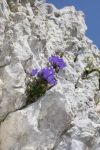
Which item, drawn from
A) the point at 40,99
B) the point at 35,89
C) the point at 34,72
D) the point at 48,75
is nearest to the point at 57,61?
the point at 48,75

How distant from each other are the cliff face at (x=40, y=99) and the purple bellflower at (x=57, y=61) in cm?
23

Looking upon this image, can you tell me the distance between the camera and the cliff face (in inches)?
421

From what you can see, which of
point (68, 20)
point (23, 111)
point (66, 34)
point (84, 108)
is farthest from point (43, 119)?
point (68, 20)

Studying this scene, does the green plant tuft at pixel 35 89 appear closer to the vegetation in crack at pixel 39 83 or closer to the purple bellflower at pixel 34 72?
the vegetation in crack at pixel 39 83

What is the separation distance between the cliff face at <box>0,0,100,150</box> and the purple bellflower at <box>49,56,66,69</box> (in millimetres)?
233

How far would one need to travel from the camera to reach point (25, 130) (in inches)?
420

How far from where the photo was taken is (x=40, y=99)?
1136cm

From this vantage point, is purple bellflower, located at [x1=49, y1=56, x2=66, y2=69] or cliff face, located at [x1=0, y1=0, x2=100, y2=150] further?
purple bellflower, located at [x1=49, y1=56, x2=66, y2=69]

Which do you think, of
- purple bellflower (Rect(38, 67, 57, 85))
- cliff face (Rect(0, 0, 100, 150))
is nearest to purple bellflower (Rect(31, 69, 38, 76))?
purple bellflower (Rect(38, 67, 57, 85))

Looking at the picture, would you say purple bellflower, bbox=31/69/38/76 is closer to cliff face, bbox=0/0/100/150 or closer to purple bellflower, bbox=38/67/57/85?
purple bellflower, bbox=38/67/57/85

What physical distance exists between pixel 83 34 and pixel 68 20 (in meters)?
0.89

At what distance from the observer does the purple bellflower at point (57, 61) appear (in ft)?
42.1

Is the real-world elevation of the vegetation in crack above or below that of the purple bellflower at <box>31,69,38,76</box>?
below

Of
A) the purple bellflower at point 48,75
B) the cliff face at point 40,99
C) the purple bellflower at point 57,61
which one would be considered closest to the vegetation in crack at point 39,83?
the purple bellflower at point 48,75
